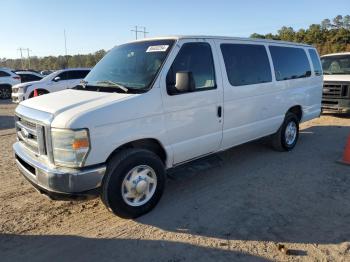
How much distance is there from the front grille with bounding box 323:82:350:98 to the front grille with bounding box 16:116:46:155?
941 centimetres

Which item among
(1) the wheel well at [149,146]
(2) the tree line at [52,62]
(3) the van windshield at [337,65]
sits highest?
(2) the tree line at [52,62]

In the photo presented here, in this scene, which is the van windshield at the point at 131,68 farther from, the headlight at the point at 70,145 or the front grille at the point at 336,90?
the front grille at the point at 336,90

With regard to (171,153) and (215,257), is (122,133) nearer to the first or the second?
(171,153)

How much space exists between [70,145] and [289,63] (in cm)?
493

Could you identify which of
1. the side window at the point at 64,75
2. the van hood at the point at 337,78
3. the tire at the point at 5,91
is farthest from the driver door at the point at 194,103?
the tire at the point at 5,91

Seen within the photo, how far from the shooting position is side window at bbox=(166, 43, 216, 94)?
4371 millimetres

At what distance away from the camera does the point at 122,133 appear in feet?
12.6

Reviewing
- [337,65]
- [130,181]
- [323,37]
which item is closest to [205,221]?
[130,181]

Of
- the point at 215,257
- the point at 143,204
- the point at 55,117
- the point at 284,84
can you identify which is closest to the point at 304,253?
Result: the point at 215,257

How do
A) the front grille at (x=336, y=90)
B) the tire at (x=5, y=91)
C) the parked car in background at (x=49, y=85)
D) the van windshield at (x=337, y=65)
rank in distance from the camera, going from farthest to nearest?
1. the tire at (x=5, y=91)
2. the parked car in background at (x=49, y=85)
3. the van windshield at (x=337, y=65)
4. the front grille at (x=336, y=90)

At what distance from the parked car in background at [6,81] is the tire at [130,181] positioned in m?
18.6

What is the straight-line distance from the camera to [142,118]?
4012 mm

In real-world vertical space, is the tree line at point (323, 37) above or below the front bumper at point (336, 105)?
above

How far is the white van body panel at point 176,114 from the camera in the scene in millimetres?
3668
